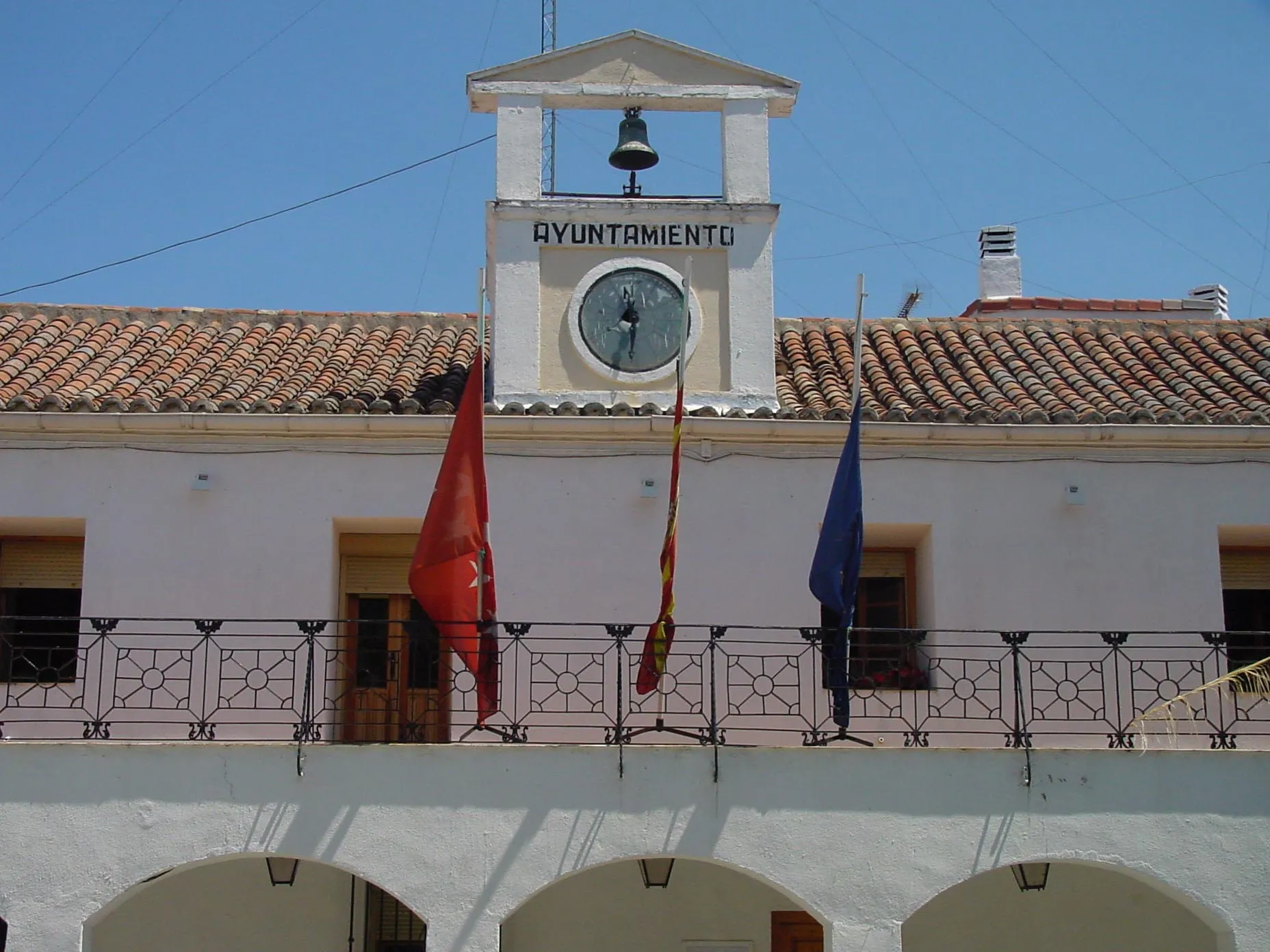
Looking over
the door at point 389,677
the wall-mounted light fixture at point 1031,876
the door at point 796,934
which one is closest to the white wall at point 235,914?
the door at point 389,677

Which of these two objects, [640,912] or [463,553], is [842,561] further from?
[640,912]

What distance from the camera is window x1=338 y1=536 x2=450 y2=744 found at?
1408 centimetres

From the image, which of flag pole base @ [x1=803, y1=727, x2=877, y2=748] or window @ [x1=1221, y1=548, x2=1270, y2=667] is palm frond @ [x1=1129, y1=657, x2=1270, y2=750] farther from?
flag pole base @ [x1=803, y1=727, x2=877, y2=748]

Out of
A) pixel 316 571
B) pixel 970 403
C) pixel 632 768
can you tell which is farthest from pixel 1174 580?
pixel 316 571

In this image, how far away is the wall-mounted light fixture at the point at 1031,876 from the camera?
43.3ft

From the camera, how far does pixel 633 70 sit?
14852 mm

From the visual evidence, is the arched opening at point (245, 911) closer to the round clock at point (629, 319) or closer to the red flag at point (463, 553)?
the red flag at point (463, 553)

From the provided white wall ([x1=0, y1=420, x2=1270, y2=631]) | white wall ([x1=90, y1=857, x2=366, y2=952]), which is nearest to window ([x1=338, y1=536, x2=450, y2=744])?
white wall ([x1=0, y1=420, x2=1270, y2=631])

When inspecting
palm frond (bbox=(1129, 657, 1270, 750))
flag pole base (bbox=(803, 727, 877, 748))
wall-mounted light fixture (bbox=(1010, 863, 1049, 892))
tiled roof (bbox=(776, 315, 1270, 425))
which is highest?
tiled roof (bbox=(776, 315, 1270, 425))

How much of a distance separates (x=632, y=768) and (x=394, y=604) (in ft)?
12.0

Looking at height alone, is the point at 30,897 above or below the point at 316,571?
below

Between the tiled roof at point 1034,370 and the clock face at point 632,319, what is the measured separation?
3.97 feet

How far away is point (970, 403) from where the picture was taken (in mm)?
14586

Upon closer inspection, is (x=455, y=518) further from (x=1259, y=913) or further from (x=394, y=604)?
(x=1259, y=913)
